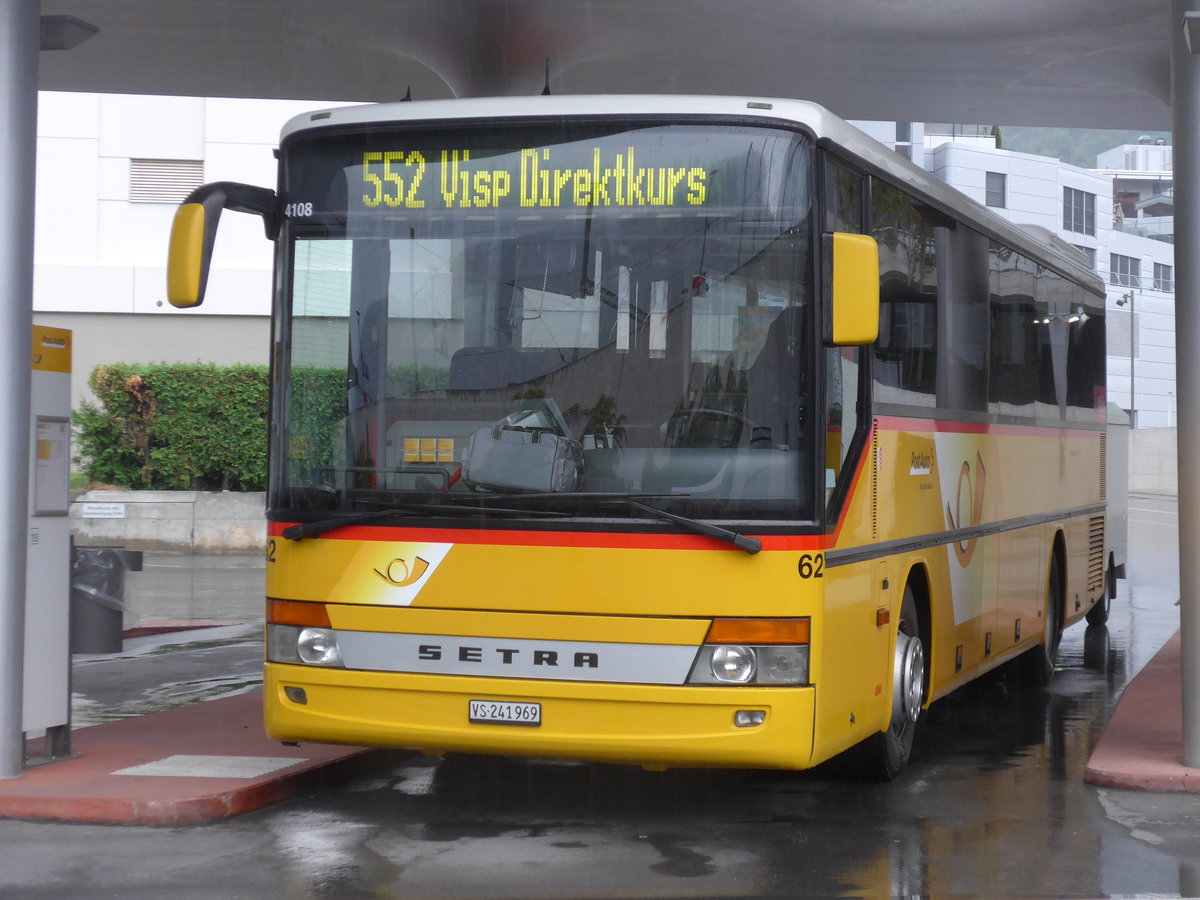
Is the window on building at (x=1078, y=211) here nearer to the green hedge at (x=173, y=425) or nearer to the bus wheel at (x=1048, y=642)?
the green hedge at (x=173, y=425)

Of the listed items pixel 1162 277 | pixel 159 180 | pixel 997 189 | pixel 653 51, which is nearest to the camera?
pixel 653 51

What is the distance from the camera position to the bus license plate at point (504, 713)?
22.0ft

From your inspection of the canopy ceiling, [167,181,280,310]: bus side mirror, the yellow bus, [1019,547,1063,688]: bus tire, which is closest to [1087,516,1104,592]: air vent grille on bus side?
[1019,547,1063,688]: bus tire

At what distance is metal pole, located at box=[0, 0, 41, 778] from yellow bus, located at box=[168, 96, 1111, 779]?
131 centimetres

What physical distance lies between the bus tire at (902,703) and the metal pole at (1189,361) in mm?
1334

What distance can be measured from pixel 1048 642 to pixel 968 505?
3.44 metres

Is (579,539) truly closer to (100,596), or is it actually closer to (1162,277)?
(100,596)

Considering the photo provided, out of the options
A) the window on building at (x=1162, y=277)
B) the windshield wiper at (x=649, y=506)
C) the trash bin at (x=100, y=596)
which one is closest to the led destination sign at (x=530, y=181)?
the windshield wiper at (x=649, y=506)

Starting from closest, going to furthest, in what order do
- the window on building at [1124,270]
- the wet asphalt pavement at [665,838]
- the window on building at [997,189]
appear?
the wet asphalt pavement at [665,838] < the window on building at [997,189] < the window on building at [1124,270]

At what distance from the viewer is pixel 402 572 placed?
22.5 feet

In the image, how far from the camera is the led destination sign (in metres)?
6.74

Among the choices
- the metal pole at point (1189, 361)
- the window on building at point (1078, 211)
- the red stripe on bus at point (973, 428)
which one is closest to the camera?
the red stripe on bus at point (973, 428)

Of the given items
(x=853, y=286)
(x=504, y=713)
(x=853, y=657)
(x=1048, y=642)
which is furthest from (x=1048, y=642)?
(x=504, y=713)

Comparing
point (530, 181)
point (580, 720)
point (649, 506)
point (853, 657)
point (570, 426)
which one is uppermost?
point (530, 181)
